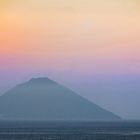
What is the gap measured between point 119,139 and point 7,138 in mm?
13265

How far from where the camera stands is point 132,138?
277 ft

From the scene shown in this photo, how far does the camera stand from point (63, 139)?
83625 mm

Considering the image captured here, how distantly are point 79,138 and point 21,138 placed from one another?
6995 mm

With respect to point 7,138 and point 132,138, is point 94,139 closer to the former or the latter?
point 132,138

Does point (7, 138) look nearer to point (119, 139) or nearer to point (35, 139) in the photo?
point (35, 139)

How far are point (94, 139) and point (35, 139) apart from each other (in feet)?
22.4

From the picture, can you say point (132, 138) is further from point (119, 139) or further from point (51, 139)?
point (51, 139)

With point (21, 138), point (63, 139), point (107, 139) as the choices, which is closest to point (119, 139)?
point (107, 139)

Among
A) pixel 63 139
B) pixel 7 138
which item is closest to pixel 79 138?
pixel 63 139

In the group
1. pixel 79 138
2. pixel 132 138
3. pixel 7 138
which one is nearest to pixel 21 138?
pixel 7 138

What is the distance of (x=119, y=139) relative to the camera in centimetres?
8275

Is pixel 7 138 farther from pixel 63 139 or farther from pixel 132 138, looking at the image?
pixel 132 138

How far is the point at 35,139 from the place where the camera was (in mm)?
81875

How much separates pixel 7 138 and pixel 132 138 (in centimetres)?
1486
